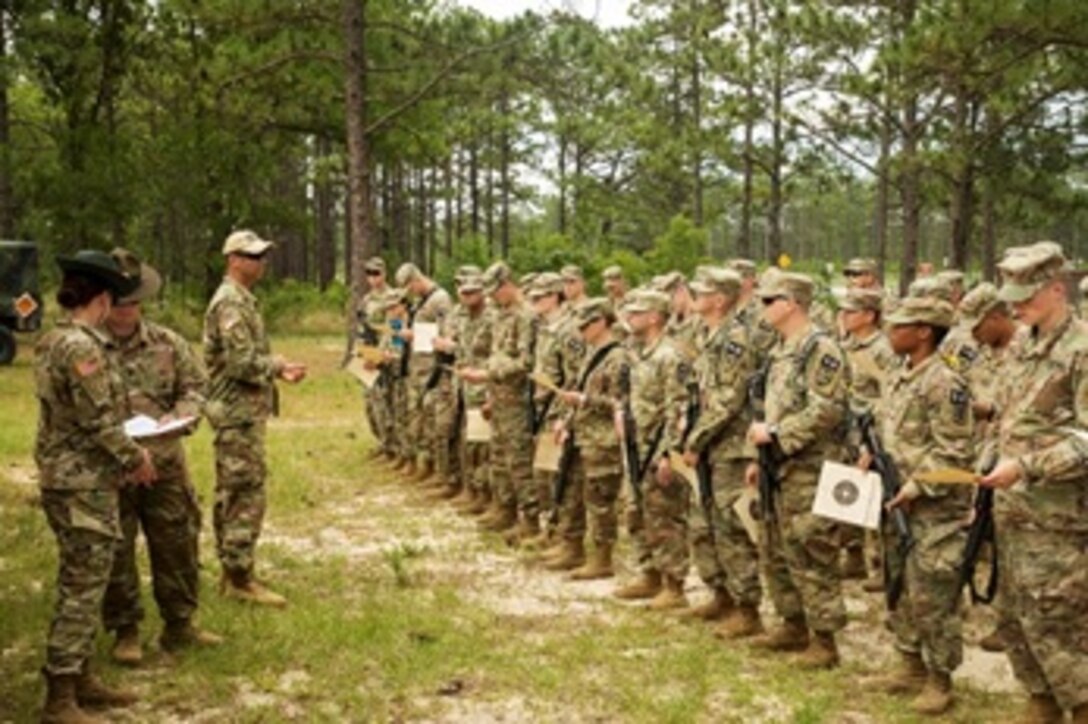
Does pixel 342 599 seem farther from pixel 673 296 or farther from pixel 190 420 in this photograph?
pixel 673 296

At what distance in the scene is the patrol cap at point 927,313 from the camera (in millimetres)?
Result: 5402

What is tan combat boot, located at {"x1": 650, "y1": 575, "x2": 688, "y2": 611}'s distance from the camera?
709 cm

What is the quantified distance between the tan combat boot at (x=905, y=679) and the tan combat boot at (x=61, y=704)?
3.77 meters

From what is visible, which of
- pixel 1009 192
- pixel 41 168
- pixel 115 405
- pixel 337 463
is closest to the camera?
pixel 115 405

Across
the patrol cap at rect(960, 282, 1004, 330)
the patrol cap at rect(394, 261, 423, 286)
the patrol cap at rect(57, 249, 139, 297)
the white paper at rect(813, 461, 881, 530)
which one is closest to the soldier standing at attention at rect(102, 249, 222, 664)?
the patrol cap at rect(57, 249, 139, 297)

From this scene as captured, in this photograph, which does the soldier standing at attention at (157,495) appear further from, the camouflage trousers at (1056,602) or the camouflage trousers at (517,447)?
the camouflage trousers at (1056,602)

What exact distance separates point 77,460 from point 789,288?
359cm

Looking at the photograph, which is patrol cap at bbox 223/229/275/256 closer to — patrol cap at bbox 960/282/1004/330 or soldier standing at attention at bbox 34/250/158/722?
soldier standing at attention at bbox 34/250/158/722

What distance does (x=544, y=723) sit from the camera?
5.36 metres

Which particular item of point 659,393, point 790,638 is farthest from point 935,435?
point 659,393

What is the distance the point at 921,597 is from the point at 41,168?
24.0 meters

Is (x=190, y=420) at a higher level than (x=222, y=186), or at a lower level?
lower

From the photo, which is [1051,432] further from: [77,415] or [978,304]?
[77,415]

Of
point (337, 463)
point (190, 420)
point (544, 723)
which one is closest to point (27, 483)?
point (337, 463)
